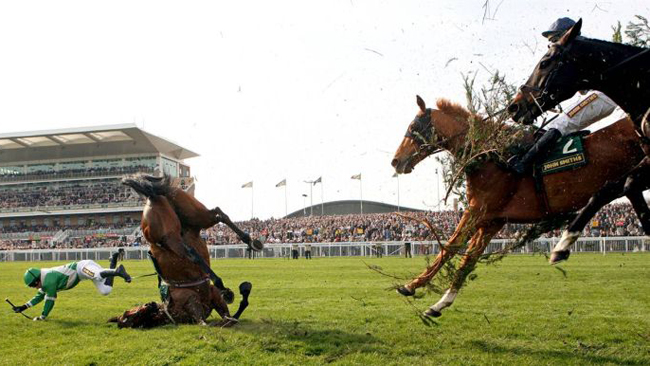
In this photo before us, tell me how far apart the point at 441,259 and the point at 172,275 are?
371 cm

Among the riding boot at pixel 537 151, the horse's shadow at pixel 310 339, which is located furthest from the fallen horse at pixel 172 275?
the riding boot at pixel 537 151

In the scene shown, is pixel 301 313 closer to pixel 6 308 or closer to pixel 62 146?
pixel 6 308

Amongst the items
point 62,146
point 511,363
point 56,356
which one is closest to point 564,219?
point 511,363

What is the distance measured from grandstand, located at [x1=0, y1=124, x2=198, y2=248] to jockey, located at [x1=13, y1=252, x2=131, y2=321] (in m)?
47.6


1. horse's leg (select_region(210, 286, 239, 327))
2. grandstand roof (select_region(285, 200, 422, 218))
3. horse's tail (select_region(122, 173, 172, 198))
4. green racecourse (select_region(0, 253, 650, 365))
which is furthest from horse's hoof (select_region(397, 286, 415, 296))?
grandstand roof (select_region(285, 200, 422, 218))

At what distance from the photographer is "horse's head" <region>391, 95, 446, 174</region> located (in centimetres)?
671

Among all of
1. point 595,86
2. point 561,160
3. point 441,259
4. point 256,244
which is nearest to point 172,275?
point 256,244

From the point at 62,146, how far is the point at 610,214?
6007 centimetres

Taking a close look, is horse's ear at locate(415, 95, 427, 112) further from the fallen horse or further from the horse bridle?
the fallen horse

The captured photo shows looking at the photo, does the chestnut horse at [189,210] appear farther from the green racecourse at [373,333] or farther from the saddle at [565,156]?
the saddle at [565,156]

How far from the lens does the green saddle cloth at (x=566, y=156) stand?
18.4ft

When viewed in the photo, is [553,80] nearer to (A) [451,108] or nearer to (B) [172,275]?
(A) [451,108]

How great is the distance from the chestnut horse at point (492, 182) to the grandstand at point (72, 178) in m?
52.3

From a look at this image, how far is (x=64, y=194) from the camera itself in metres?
61.9
